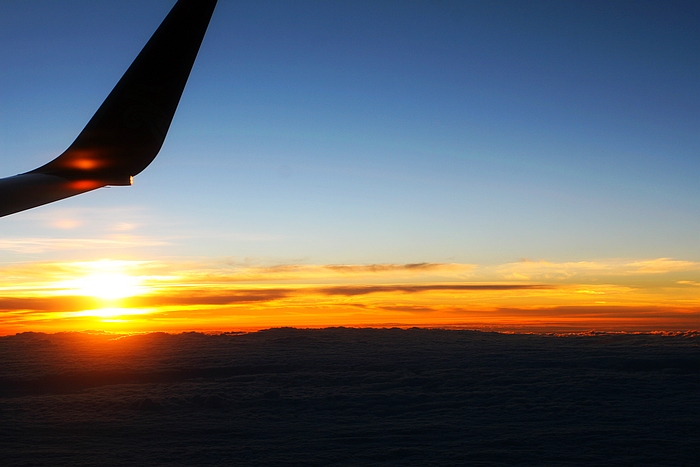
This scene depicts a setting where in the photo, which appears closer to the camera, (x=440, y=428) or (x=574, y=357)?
(x=440, y=428)

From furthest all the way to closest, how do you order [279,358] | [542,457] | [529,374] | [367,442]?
[279,358] < [529,374] < [367,442] < [542,457]

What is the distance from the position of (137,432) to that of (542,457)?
1226 inches

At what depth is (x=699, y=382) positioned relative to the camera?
162 ft

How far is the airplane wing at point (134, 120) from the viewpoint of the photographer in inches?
166

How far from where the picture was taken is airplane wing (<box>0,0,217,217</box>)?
4219 mm

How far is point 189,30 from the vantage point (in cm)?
428

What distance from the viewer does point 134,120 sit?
4.46m

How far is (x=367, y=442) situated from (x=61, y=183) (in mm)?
37404

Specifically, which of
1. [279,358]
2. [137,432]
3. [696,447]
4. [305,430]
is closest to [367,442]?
[305,430]

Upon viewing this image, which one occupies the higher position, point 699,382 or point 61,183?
point 61,183

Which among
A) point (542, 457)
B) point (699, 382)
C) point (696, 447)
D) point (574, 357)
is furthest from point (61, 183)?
point (574, 357)

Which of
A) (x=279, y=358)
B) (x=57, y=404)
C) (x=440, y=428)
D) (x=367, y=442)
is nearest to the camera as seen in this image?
(x=367, y=442)

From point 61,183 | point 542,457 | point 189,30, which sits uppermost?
point 189,30

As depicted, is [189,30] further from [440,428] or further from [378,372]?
[378,372]
